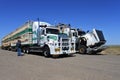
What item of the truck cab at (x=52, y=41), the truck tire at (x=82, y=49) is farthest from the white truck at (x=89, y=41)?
the truck cab at (x=52, y=41)

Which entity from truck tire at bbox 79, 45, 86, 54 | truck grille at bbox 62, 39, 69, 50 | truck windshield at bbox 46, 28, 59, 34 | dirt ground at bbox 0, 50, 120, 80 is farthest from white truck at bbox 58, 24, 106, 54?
dirt ground at bbox 0, 50, 120, 80

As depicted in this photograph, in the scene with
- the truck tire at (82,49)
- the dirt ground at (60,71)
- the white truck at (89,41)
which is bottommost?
the dirt ground at (60,71)

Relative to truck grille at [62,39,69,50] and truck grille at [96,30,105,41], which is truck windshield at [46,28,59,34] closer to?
truck grille at [62,39,69,50]

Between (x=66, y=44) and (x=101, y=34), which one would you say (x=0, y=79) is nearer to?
(x=66, y=44)

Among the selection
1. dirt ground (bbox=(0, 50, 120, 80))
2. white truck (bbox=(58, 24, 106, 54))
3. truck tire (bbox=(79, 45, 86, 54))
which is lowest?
dirt ground (bbox=(0, 50, 120, 80))

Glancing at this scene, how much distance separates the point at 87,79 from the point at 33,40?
46.8 ft

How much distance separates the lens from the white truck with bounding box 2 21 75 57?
17844 millimetres

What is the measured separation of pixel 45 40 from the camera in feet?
61.7

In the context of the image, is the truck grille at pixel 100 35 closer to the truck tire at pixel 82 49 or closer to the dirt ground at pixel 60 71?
the truck tire at pixel 82 49

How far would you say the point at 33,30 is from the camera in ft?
70.7

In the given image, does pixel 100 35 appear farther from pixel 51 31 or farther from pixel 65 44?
pixel 51 31

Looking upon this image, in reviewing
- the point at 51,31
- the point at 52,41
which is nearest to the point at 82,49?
the point at 51,31

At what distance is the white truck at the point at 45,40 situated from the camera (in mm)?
17844

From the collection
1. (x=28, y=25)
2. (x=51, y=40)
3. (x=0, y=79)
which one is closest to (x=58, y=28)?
(x=51, y=40)
